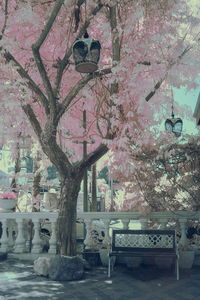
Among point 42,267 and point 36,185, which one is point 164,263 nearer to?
point 42,267

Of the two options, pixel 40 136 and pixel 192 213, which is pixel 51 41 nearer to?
pixel 40 136

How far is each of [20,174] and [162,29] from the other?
26.0 ft

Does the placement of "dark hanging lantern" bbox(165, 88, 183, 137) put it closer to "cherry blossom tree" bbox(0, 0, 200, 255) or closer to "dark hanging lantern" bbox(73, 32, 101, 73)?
"cherry blossom tree" bbox(0, 0, 200, 255)

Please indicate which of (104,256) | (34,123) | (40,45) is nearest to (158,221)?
(104,256)

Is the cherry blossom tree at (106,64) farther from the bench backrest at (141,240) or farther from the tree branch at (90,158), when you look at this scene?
the bench backrest at (141,240)

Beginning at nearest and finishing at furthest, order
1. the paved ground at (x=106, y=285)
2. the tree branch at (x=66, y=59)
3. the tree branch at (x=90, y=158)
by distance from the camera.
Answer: the paved ground at (x=106, y=285) < the tree branch at (x=66, y=59) < the tree branch at (x=90, y=158)

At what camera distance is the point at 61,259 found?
702 cm

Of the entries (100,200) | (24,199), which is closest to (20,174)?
(24,199)

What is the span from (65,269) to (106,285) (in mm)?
932

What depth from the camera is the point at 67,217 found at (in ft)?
24.2

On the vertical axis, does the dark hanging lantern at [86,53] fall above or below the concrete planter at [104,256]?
above

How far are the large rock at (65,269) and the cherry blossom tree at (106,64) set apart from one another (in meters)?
0.33

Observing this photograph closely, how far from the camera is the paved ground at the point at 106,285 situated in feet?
18.7

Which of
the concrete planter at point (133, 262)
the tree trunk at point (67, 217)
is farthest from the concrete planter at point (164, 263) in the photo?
the tree trunk at point (67, 217)
